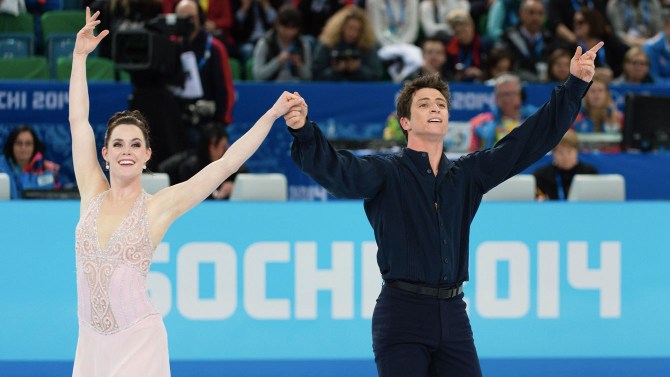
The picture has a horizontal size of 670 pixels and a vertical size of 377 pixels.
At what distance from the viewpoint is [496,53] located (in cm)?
1282

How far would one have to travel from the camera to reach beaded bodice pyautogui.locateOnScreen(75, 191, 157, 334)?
5.09 m

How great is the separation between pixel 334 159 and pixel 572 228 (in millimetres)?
3083

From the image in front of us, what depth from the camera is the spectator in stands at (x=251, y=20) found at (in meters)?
13.4

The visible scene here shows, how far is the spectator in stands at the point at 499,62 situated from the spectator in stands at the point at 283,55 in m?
1.81

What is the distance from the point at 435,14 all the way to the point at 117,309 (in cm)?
913

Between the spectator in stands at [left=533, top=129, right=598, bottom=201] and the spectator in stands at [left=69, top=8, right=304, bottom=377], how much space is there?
15.6ft

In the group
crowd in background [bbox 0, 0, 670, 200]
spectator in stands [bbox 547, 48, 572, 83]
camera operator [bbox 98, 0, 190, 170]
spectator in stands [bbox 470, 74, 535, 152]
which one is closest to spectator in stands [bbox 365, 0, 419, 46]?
crowd in background [bbox 0, 0, 670, 200]

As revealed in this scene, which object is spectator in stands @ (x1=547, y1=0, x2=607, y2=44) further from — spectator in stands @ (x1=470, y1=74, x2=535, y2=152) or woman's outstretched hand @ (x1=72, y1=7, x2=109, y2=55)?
woman's outstretched hand @ (x1=72, y1=7, x2=109, y2=55)

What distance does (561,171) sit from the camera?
9.70 meters

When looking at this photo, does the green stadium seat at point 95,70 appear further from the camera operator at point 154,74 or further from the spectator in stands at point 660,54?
the spectator in stands at point 660,54

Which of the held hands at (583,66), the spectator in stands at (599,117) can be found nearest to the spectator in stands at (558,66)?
the spectator in stands at (599,117)

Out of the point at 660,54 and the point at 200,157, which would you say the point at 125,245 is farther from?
the point at 660,54

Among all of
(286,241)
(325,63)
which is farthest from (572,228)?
(325,63)

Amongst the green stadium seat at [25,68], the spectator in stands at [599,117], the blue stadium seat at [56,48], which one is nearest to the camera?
the spectator in stands at [599,117]
